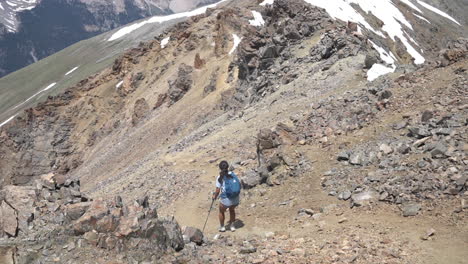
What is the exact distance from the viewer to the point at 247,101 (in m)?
32.9

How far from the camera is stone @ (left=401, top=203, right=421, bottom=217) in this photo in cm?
1056

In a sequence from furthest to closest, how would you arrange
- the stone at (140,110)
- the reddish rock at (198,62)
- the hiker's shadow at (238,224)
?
the stone at (140,110), the reddish rock at (198,62), the hiker's shadow at (238,224)

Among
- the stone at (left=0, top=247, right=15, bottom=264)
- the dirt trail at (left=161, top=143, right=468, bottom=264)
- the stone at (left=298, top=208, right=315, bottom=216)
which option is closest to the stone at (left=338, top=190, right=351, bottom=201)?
the dirt trail at (left=161, top=143, right=468, bottom=264)

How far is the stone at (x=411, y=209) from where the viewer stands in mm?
10562

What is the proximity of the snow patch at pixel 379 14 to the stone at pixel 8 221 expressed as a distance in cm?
3267

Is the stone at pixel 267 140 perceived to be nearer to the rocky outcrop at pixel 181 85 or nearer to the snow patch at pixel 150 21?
the rocky outcrop at pixel 181 85

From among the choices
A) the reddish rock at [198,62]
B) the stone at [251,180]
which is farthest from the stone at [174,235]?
the reddish rock at [198,62]

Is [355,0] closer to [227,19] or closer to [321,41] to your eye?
[227,19]

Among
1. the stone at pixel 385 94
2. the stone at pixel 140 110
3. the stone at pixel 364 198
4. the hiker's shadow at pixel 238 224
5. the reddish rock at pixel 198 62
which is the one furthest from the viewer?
the stone at pixel 140 110

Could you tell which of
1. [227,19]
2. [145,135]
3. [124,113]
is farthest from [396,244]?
[124,113]

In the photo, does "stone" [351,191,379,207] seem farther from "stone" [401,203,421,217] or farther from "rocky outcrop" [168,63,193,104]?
"rocky outcrop" [168,63,193,104]

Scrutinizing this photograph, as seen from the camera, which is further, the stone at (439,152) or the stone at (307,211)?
the stone at (307,211)

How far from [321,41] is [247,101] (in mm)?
7089

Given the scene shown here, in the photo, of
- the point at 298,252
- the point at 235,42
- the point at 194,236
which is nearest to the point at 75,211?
the point at 194,236
